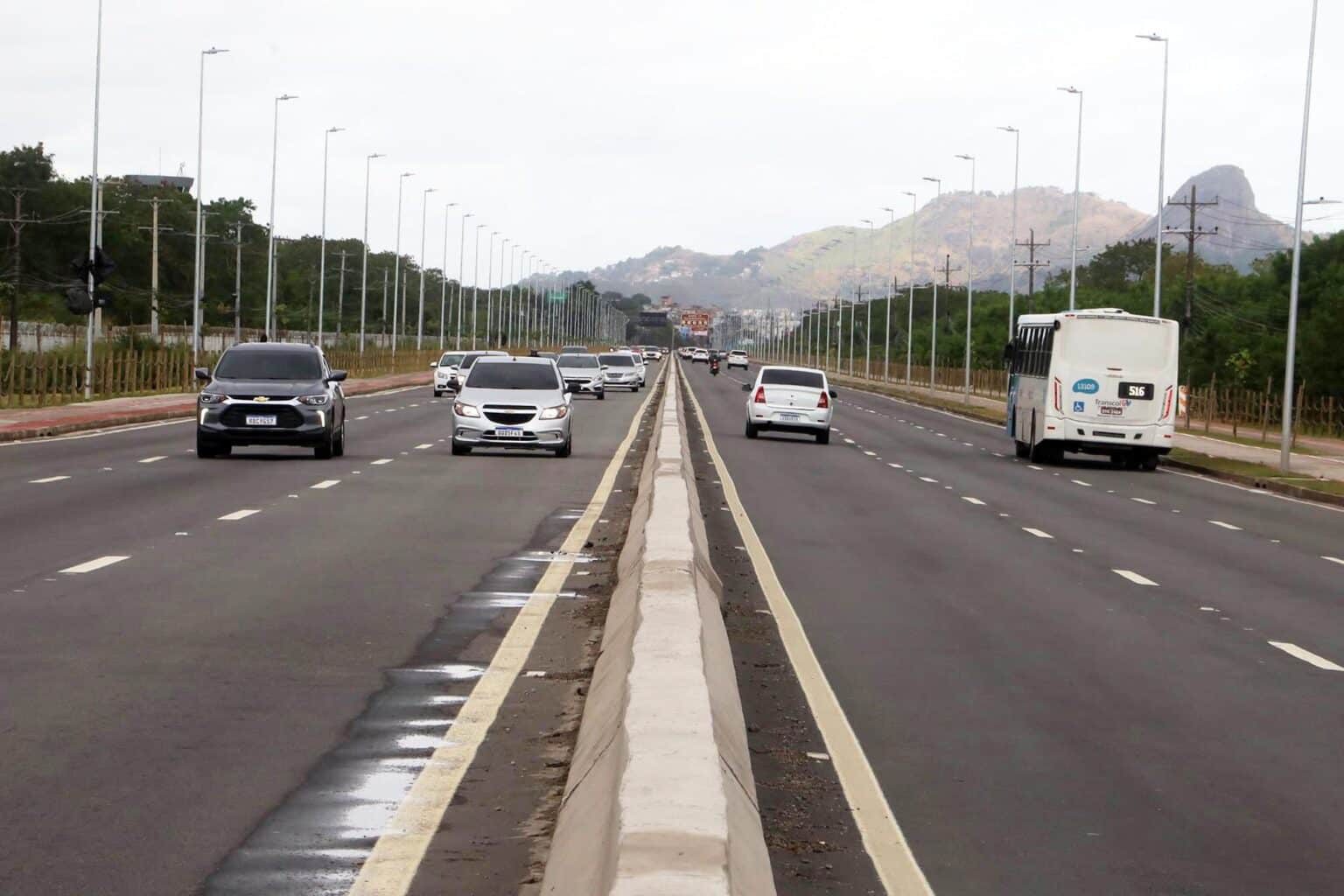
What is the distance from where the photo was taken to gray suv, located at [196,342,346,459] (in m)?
31.0

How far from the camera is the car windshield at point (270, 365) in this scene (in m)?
32.1

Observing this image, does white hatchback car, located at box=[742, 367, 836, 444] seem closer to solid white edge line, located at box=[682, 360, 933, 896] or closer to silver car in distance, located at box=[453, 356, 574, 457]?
silver car in distance, located at box=[453, 356, 574, 457]

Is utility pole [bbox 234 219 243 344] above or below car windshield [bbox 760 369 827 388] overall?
above

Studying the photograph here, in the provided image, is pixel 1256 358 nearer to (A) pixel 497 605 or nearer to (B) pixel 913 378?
(B) pixel 913 378

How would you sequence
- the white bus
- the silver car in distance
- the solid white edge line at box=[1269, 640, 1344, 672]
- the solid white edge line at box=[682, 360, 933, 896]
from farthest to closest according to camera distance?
the white bus
the silver car in distance
the solid white edge line at box=[1269, 640, 1344, 672]
the solid white edge line at box=[682, 360, 933, 896]

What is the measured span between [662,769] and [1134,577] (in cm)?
1195

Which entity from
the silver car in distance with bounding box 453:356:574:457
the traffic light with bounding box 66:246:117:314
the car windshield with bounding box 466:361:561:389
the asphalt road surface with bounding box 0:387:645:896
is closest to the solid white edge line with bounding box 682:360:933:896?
the asphalt road surface with bounding box 0:387:645:896

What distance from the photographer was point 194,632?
39.1 feet

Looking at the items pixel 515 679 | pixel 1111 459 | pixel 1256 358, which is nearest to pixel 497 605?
pixel 515 679

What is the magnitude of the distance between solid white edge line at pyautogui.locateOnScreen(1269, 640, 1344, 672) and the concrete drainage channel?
3708 millimetres

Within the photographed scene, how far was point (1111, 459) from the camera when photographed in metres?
47.7

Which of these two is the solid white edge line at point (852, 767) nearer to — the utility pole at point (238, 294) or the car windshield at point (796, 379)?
the car windshield at point (796, 379)

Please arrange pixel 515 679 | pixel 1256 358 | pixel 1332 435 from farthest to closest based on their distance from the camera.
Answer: pixel 1256 358 < pixel 1332 435 < pixel 515 679

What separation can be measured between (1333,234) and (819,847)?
324 feet
